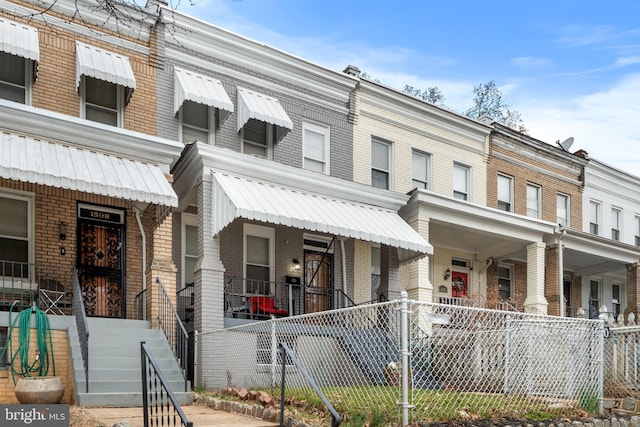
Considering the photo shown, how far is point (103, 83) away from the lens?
577 inches

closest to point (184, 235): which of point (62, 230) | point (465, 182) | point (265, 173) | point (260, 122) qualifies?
point (265, 173)

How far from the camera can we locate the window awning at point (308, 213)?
41.1 feet

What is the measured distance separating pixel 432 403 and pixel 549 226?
13361 millimetres

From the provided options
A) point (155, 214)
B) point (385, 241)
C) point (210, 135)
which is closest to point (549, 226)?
point (385, 241)

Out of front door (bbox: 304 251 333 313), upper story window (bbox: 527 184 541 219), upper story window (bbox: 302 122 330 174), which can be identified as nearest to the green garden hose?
front door (bbox: 304 251 333 313)

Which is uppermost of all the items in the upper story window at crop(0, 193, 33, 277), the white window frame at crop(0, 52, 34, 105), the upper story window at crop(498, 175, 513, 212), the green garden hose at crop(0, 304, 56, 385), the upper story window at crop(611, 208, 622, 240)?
the white window frame at crop(0, 52, 34, 105)

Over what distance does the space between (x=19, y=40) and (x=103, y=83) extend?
215cm

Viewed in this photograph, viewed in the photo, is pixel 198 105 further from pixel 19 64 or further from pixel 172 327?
pixel 172 327

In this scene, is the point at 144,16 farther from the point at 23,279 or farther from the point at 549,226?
the point at 549,226

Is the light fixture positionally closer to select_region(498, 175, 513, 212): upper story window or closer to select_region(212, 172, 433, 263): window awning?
select_region(212, 172, 433, 263): window awning

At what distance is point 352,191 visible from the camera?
1577 centimetres

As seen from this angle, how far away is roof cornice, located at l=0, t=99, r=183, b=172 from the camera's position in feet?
37.8

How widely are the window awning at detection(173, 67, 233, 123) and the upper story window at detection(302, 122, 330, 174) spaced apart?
2813mm

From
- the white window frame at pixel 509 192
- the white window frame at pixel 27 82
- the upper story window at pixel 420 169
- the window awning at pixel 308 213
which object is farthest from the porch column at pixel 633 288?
the white window frame at pixel 27 82
